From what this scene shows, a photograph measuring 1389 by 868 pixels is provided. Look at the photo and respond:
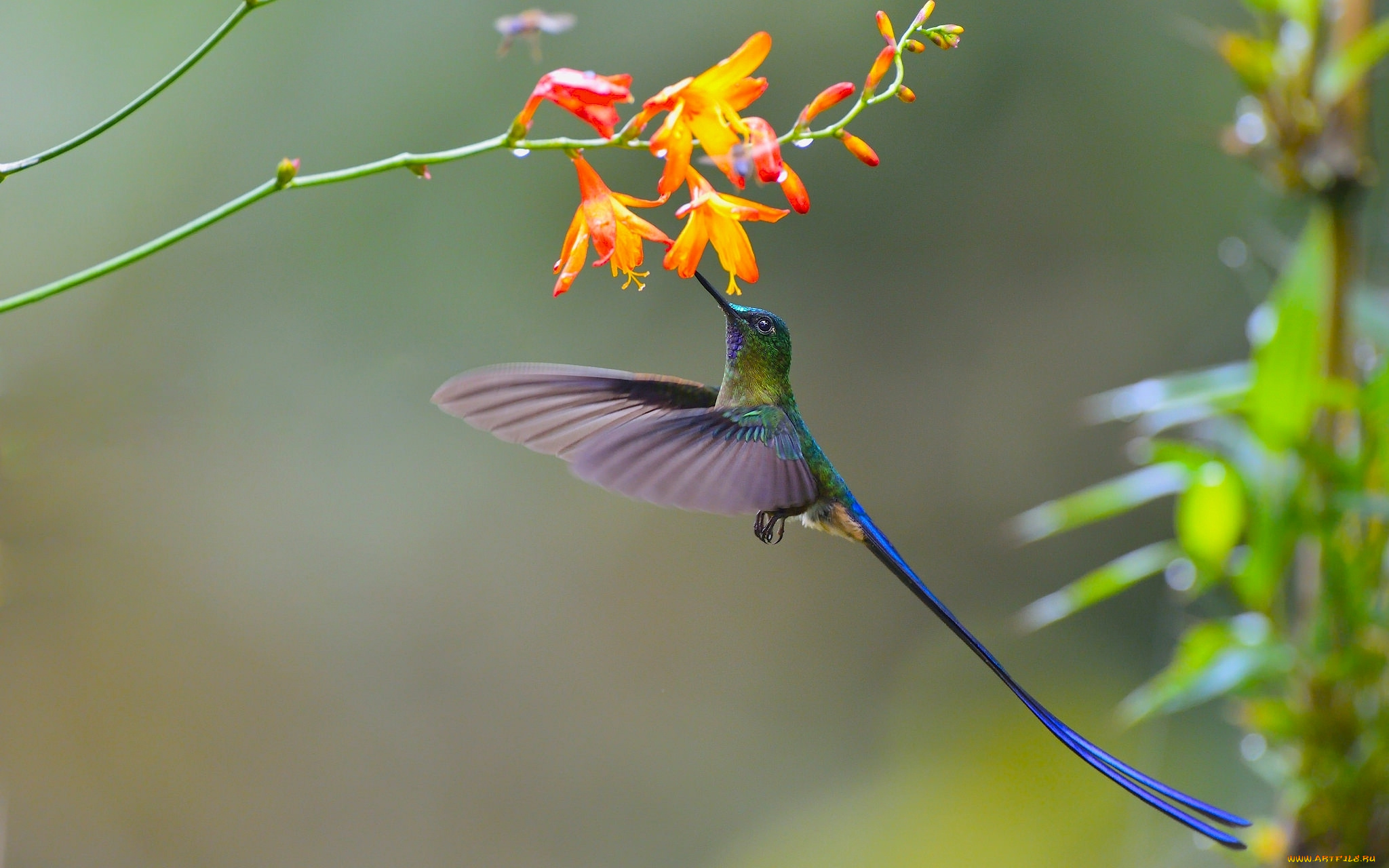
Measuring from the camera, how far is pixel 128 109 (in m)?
0.68

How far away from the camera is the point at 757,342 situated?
3.58 feet

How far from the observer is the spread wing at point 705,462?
0.80 meters

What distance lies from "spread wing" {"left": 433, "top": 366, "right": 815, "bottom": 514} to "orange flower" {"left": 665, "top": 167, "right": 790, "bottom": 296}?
0.40 feet

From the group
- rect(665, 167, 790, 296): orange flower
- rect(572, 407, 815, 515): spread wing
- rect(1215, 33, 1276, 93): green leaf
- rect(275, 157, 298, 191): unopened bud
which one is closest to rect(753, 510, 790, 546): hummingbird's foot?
rect(572, 407, 815, 515): spread wing

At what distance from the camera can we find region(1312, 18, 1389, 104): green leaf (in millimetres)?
1294

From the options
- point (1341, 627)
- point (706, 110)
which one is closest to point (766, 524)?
point (706, 110)

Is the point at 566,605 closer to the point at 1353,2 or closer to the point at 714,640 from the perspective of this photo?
the point at 714,640

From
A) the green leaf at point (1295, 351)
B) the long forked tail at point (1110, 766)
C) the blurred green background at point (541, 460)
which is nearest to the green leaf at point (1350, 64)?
the green leaf at point (1295, 351)

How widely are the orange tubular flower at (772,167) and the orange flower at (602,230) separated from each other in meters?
0.11

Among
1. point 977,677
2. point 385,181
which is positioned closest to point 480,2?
point 385,181

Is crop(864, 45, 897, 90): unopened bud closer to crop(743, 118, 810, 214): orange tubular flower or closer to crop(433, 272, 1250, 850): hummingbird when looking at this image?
crop(743, 118, 810, 214): orange tubular flower

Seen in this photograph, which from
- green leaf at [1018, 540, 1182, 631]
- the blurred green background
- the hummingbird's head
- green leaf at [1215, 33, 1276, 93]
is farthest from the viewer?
the blurred green background

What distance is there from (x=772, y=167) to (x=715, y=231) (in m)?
0.13

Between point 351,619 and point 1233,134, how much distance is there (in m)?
2.86
